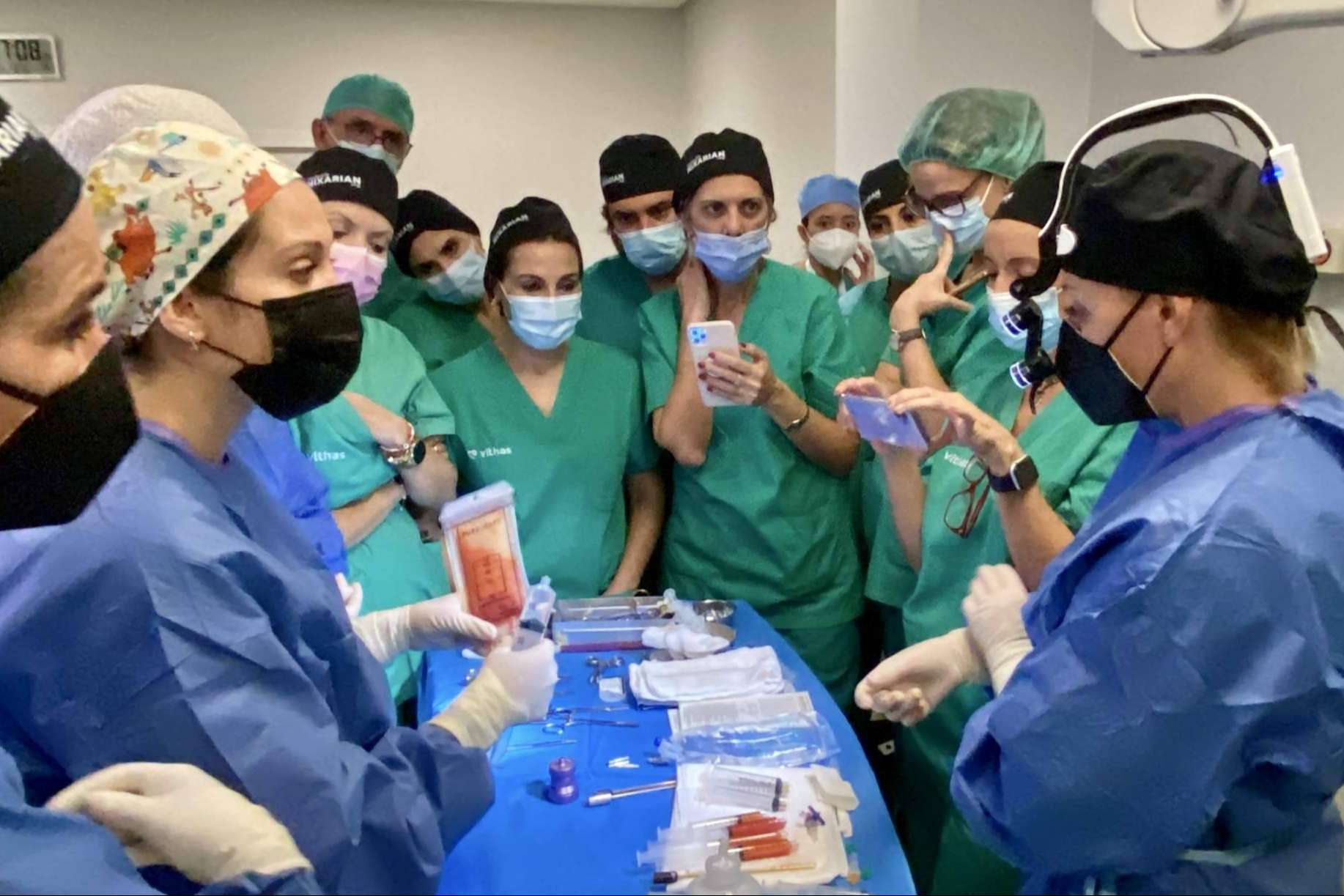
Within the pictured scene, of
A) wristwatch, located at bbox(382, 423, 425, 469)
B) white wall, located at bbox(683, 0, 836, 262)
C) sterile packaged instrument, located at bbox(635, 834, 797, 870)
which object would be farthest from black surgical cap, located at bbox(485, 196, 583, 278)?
sterile packaged instrument, located at bbox(635, 834, 797, 870)

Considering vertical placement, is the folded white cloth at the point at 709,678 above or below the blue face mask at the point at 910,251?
below

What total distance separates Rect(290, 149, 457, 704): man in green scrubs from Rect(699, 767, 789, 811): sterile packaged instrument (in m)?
0.79

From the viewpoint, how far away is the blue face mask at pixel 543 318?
2096 mm

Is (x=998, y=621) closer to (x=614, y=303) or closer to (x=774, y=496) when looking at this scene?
(x=774, y=496)

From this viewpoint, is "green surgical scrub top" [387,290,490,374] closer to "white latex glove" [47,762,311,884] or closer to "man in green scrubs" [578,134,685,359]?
"man in green scrubs" [578,134,685,359]

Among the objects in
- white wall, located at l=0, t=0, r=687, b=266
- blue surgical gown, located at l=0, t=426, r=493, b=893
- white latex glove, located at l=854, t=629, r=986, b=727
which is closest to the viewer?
blue surgical gown, located at l=0, t=426, r=493, b=893

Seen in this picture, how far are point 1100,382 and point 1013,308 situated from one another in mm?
437

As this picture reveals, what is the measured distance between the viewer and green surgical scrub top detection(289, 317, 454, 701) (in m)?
1.95

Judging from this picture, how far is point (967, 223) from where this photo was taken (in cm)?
196

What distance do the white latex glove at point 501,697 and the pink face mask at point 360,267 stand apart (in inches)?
39.0

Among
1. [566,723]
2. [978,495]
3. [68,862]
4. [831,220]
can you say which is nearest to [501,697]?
[566,723]

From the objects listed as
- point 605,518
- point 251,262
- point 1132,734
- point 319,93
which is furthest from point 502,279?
point 319,93

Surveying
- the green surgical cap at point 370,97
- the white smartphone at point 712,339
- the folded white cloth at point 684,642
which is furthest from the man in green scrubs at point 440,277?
the folded white cloth at point 684,642

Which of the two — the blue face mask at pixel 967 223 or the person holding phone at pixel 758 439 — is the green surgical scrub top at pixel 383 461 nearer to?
the person holding phone at pixel 758 439
